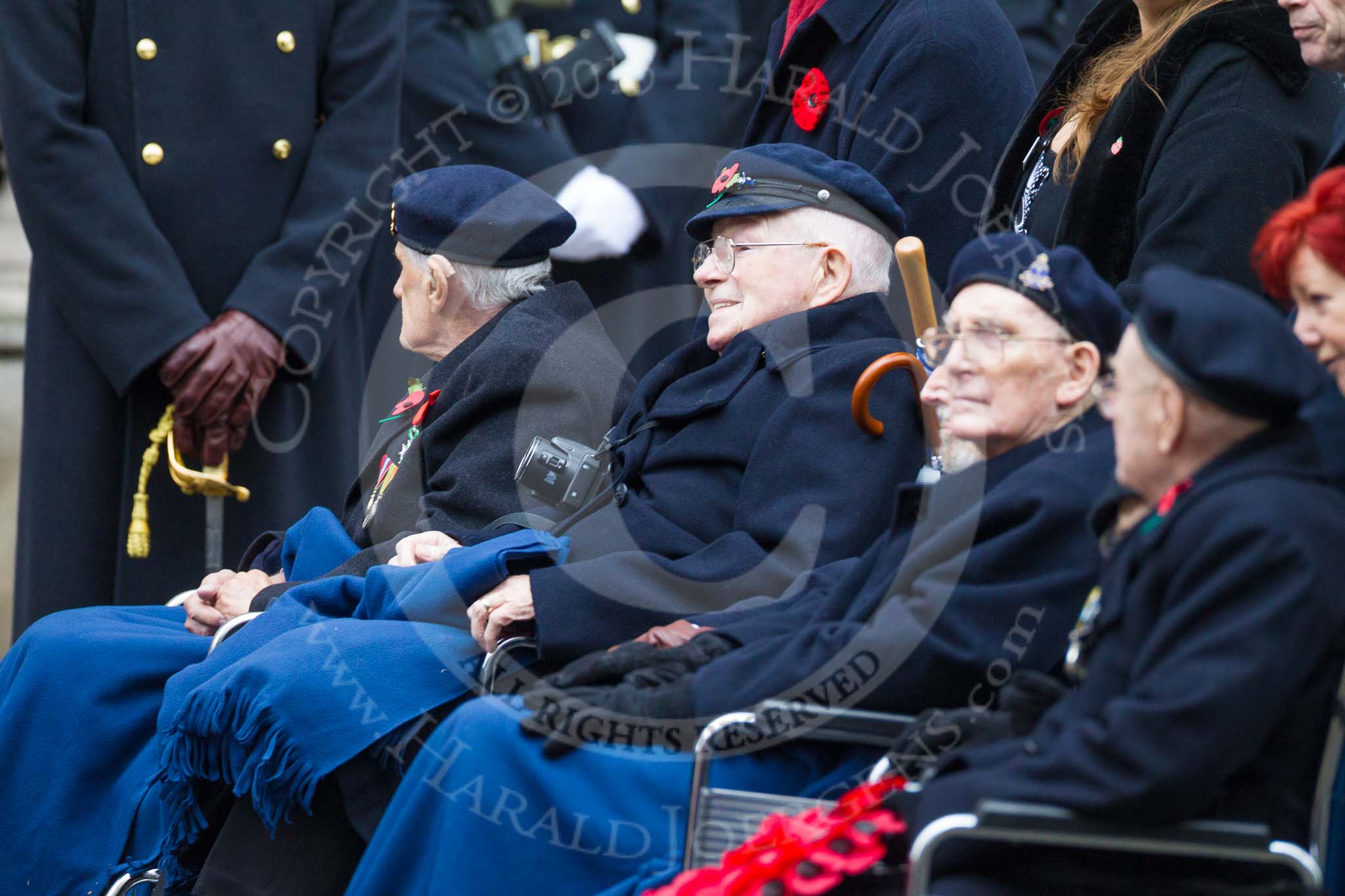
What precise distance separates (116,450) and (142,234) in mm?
606

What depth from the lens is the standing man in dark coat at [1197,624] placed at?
2.09 meters

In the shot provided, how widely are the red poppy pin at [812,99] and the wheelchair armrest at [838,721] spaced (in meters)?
1.87

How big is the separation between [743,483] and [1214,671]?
138cm

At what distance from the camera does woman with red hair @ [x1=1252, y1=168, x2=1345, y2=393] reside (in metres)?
2.36

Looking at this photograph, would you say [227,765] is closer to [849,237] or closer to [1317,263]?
[849,237]

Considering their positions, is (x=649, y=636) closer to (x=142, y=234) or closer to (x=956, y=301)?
(x=956, y=301)

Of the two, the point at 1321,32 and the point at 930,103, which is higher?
the point at 1321,32

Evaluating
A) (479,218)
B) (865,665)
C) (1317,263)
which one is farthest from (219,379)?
(1317,263)

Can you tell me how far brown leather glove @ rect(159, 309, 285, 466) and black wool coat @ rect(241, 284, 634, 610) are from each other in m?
0.75

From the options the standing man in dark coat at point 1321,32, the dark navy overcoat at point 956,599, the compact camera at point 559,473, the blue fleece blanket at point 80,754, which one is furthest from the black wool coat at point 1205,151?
the blue fleece blanket at point 80,754

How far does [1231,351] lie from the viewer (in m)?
2.18

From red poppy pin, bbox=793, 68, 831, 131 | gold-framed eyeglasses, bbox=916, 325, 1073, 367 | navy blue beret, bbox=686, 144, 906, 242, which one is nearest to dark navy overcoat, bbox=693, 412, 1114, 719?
gold-framed eyeglasses, bbox=916, 325, 1073, 367

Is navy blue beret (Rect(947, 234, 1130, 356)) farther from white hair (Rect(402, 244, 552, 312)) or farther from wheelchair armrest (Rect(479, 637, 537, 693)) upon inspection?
white hair (Rect(402, 244, 552, 312))

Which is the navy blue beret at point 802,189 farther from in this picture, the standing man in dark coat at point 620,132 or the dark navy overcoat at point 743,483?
the standing man in dark coat at point 620,132
